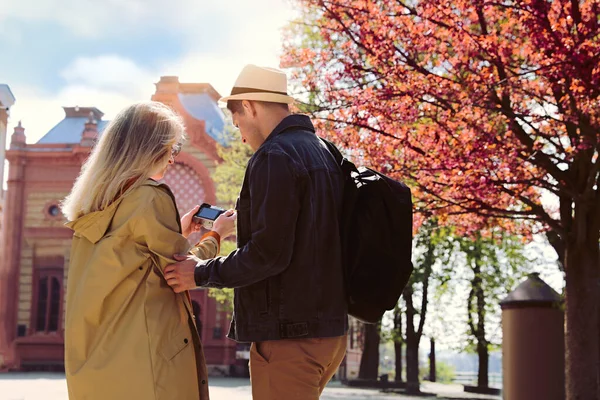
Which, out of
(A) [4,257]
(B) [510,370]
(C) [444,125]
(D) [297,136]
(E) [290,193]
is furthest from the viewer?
(A) [4,257]

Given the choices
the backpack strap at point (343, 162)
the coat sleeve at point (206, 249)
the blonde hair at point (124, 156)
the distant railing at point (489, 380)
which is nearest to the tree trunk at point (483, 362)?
the distant railing at point (489, 380)

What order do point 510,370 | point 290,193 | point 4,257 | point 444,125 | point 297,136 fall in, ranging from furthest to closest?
point 4,257
point 510,370
point 444,125
point 297,136
point 290,193

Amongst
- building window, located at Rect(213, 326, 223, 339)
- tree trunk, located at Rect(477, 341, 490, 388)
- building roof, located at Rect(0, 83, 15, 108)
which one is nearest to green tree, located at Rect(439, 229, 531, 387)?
tree trunk, located at Rect(477, 341, 490, 388)

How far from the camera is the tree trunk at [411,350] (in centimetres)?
2988

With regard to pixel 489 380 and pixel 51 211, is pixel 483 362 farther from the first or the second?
pixel 489 380

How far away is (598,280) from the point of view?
40.8ft

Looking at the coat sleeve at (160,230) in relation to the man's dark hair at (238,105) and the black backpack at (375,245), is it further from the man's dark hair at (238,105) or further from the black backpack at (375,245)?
the black backpack at (375,245)

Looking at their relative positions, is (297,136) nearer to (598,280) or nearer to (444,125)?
(444,125)

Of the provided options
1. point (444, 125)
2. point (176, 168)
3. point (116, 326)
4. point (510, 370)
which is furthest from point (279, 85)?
point (176, 168)

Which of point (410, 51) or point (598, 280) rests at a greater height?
point (410, 51)

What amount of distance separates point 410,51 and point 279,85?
839 cm

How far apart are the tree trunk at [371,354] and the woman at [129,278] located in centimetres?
3009

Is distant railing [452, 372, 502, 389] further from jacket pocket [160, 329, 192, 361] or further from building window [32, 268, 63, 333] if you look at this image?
jacket pocket [160, 329, 192, 361]

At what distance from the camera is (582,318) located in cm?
1199
